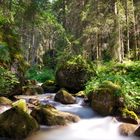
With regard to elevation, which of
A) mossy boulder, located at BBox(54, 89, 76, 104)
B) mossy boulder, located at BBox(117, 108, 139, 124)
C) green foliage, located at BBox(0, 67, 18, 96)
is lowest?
mossy boulder, located at BBox(117, 108, 139, 124)

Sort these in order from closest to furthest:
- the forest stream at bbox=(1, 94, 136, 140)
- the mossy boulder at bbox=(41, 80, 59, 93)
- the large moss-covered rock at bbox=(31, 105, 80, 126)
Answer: the forest stream at bbox=(1, 94, 136, 140), the large moss-covered rock at bbox=(31, 105, 80, 126), the mossy boulder at bbox=(41, 80, 59, 93)

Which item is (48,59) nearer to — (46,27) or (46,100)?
(46,27)

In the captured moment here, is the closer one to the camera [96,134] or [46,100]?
[96,134]

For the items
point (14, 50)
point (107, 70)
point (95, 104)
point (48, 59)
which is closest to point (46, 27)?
point (48, 59)

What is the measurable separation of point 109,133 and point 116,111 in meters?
1.77

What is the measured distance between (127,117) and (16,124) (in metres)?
4.22

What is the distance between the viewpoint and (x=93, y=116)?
13.0 metres

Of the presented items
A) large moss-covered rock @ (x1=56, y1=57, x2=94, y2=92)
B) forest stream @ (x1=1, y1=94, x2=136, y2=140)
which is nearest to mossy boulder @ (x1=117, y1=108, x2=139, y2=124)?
forest stream @ (x1=1, y1=94, x2=136, y2=140)

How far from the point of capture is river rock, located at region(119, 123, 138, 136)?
1066 centimetres

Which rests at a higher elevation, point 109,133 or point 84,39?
point 84,39

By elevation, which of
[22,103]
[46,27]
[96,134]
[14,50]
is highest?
[46,27]

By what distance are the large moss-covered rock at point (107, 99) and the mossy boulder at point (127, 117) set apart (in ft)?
1.43

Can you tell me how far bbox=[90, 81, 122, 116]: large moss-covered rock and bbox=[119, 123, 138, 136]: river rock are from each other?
1676 mm

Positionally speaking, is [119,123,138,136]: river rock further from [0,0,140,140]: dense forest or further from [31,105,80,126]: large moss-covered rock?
[31,105,80,126]: large moss-covered rock
